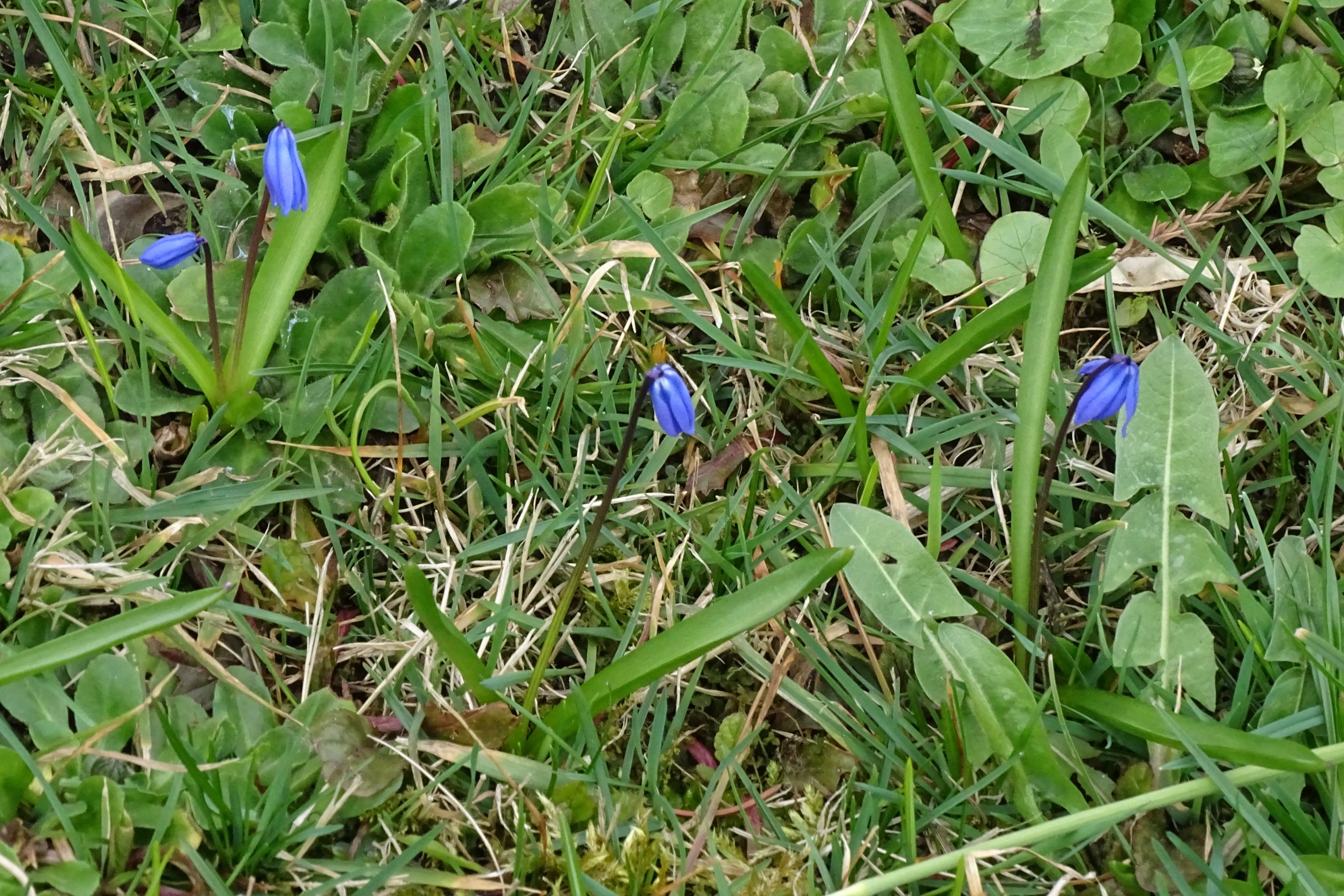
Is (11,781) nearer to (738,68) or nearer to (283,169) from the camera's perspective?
(283,169)

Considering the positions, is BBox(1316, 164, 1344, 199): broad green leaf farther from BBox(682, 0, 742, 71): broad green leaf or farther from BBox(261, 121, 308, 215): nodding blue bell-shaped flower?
BBox(261, 121, 308, 215): nodding blue bell-shaped flower

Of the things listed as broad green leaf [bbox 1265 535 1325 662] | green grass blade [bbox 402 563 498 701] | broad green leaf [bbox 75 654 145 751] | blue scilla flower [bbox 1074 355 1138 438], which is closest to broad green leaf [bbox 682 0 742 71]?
blue scilla flower [bbox 1074 355 1138 438]

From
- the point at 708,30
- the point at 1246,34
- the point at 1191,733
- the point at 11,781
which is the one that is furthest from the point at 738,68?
the point at 11,781

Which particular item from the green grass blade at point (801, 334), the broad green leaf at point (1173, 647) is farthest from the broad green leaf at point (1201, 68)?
the broad green leaf at point (1173, 647)

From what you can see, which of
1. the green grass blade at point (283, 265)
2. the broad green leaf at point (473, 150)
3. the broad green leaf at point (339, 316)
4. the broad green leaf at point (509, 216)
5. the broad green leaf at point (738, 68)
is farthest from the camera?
the broad green leaf at point (738, 68)

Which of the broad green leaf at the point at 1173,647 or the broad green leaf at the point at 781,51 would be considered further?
the broad green leaf at the point at 781,51

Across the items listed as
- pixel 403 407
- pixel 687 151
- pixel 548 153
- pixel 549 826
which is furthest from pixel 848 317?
pixel 549 826

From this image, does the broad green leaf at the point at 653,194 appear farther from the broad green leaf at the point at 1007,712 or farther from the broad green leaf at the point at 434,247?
the broad green leaf at the point at 1007,712
